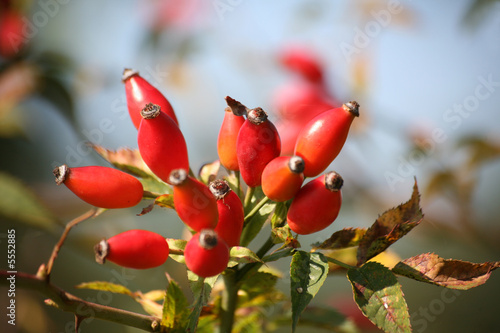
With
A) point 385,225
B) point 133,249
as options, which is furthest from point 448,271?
point 133,249

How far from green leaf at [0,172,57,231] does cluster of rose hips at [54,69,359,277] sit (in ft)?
1.97

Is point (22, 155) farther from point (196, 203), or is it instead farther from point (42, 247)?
point (196, 203)

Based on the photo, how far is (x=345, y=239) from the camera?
3.71ft

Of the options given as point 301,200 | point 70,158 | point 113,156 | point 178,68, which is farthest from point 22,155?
point 301,200

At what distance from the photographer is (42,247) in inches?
89.4

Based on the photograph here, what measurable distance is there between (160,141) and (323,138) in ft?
1.26

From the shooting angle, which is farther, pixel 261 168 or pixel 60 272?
pixel 60 272

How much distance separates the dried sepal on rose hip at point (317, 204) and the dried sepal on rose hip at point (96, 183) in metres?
0.42

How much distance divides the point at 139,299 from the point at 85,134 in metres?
1.11

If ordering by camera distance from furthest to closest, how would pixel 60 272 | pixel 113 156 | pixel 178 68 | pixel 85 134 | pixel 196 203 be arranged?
pixel 178 68 → pixel 60 272 → pixel 85 134 → pixel 113 156 → pixel 196 203

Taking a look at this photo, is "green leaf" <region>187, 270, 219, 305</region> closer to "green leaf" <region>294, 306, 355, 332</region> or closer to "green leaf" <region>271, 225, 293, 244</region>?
"green leaf" <region>271, 225, 293, 244</region>

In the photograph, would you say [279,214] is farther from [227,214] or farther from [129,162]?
[129,162]

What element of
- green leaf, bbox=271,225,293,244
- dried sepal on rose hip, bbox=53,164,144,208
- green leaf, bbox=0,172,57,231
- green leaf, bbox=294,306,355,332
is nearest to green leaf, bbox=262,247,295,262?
green leaf, bbox=271,225,293,244

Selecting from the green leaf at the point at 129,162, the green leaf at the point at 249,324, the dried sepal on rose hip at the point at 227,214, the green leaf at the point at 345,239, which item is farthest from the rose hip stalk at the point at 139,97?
the green leaf at the point at 249,324
